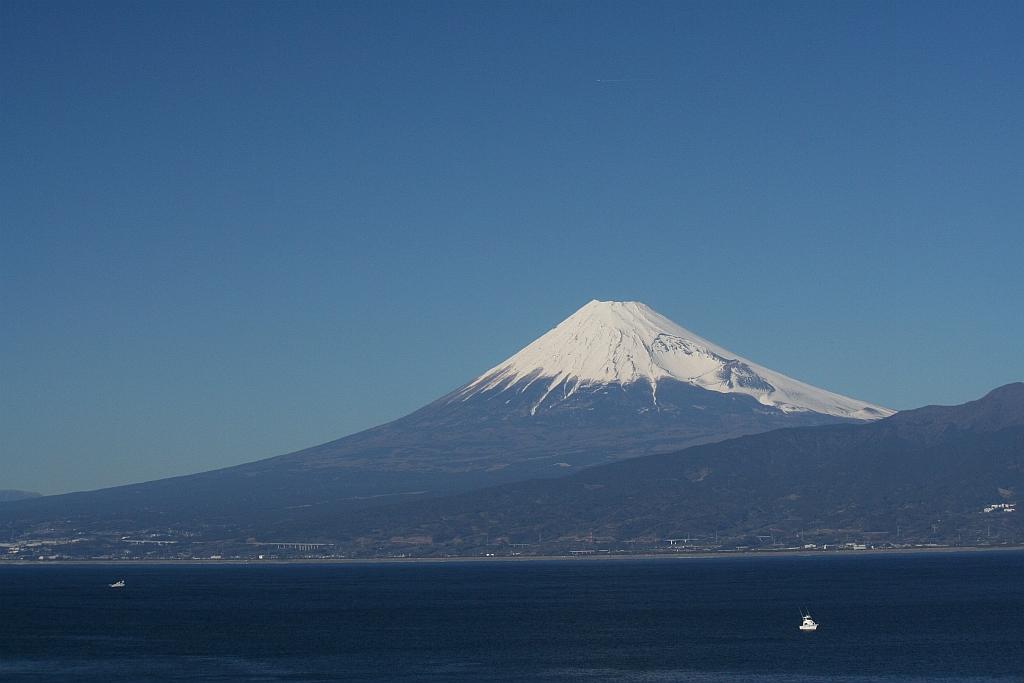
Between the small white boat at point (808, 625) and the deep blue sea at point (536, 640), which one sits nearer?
the deep blue sea at point (536, 640)

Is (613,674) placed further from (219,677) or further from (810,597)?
(810,597)

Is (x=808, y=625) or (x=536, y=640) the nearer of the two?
(x=536, y=640)

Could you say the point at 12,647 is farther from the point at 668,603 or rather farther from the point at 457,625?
the point at 668,603

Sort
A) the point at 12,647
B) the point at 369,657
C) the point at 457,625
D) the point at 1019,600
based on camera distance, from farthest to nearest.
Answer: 1. the point at 1019,600
2. the point at 457,625
3. the point at 12,647
4. the point at 369,657

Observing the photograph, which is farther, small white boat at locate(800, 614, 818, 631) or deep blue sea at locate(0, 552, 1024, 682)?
small white boat at locate(800, 614, 818, 631)

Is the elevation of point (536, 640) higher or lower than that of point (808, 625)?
higher

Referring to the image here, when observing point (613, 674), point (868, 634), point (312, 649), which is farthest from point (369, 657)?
point (868, 634)

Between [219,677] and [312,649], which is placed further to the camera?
[312,649]

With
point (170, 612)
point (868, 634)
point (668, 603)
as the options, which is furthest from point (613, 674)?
point (170, 612)

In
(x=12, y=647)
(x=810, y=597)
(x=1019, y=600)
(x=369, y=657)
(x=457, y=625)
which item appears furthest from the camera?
(x=810, y=597)
